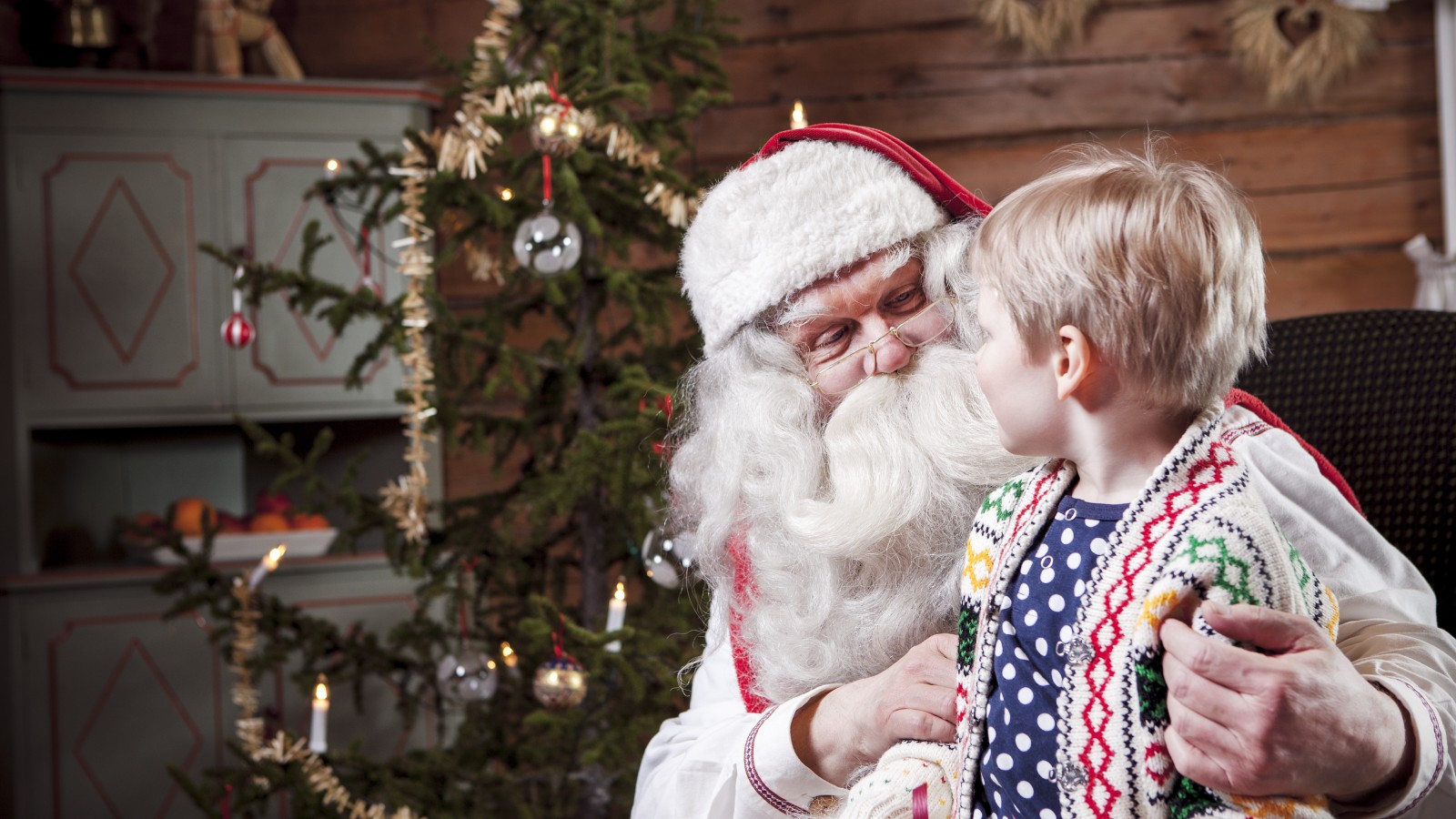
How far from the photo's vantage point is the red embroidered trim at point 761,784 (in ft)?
3.64

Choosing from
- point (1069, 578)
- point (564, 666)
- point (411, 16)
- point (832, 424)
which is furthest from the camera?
point (411, 16)

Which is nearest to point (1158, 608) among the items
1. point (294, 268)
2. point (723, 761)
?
point (723, 761)

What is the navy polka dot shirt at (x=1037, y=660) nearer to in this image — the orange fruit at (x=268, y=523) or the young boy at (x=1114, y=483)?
the young boy at (x=1114, y=483)

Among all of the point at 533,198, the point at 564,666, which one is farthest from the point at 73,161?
the point at 564,666

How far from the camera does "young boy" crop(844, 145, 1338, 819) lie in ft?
2.43

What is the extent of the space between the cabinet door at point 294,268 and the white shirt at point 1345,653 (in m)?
2.13

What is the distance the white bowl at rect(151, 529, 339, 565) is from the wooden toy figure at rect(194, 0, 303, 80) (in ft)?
4.21

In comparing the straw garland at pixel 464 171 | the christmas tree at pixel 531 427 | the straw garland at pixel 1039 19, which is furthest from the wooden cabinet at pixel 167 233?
the straw garland at pixel 1039 19

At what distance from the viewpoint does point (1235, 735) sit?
69 cm

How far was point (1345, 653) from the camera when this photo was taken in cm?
92

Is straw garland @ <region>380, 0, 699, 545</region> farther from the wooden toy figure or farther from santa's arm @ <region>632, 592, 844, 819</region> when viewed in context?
the wooden toy figure

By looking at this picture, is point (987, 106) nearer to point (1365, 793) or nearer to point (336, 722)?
point (336, 722)

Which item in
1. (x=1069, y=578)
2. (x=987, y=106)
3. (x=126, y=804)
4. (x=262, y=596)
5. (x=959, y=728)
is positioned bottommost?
(x=126, y=804)

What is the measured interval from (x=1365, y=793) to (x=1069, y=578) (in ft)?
0.81
